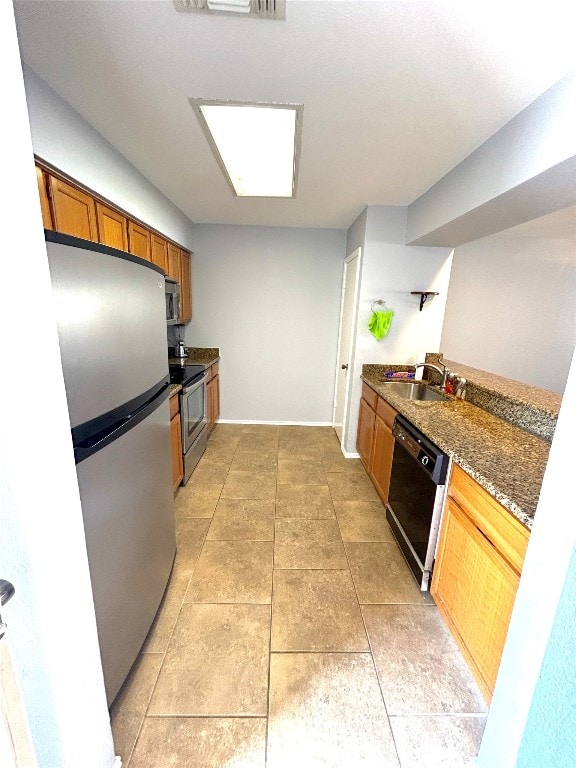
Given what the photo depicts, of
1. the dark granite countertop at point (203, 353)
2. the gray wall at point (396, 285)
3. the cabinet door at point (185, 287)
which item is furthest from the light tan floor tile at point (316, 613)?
the cabinet door at point (185, 287)

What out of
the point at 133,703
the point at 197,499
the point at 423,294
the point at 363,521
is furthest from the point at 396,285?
the point at 133,703

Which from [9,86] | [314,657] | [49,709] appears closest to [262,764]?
[314,657]

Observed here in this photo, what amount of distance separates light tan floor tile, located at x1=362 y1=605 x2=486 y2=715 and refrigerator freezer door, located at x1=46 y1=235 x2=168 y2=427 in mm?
1593

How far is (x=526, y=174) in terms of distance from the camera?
1.33 m

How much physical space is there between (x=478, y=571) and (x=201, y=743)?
1.23 metres

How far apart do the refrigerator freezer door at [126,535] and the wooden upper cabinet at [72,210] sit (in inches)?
38.9

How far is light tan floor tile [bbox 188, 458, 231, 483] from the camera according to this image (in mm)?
2754

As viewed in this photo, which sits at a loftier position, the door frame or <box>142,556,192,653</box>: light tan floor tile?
the door frame

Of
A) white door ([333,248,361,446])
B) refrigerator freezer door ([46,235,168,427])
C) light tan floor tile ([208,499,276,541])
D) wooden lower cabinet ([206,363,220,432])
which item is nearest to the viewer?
refrigerator freezer door ([46,235,168,427])

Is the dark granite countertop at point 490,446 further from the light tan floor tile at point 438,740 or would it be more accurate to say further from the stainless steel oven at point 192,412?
the stainless steel oven at point 192,412

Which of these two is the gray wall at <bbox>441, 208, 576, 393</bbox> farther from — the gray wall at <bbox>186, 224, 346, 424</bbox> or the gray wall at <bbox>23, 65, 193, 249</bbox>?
the gray wall at <bbox>23, 65, 193, 249</bbox>

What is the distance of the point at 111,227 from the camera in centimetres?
191

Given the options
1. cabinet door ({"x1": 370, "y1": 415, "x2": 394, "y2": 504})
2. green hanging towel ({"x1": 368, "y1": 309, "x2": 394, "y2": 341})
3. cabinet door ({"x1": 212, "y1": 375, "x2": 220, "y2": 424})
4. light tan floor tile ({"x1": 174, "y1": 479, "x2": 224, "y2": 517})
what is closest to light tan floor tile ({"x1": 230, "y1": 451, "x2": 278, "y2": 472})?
light tan floor tile ({"x1": 174, "y1": 479, "x2": 224, "y2": 517})

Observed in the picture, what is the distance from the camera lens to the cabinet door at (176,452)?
7.89 feet
